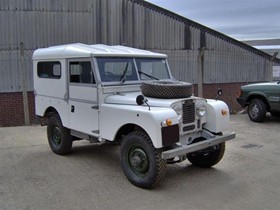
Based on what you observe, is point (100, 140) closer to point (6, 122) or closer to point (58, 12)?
point (6, 122)

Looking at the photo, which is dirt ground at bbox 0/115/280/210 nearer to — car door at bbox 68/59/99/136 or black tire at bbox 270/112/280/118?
car door at bbox 68/59/99/136

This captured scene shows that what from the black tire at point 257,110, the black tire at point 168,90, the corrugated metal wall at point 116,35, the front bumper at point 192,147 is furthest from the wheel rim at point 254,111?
the black tire at point 168,90

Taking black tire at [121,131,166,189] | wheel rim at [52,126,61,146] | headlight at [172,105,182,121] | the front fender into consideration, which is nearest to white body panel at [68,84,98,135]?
the front fender

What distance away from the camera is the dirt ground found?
4.57 metres

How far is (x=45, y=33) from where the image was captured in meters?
10.9

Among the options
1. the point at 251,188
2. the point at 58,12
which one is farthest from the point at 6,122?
the point at 251,188

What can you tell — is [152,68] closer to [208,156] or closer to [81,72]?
[81,72]

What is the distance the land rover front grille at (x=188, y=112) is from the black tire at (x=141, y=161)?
0.77 m

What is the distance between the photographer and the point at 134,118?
4957mm

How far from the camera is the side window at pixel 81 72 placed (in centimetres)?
587

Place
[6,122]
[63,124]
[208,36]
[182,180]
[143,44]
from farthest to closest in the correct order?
[208,36], [143,44], [6,122], [63,124], [182,180]

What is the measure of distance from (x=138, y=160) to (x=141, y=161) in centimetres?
5

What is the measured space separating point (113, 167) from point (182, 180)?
133 centimetres

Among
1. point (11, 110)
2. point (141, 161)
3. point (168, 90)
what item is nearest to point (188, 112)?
point (168, 90)
